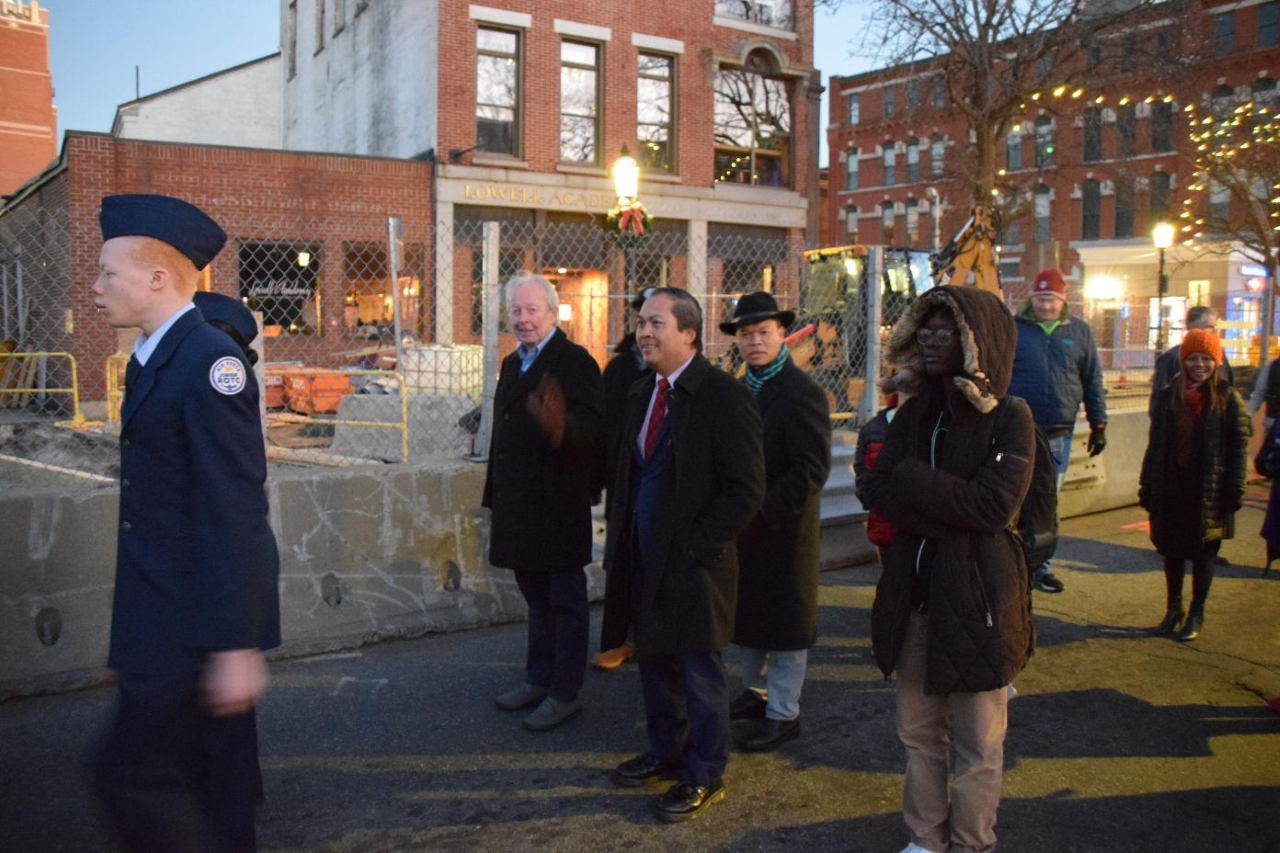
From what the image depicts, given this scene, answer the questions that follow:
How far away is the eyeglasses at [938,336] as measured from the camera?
333cm

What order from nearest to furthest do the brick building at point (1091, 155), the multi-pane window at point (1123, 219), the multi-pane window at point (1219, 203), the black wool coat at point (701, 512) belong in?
the black wool coat at point (701, 512) < the brick building at point (1091, 155) < the multi-pane window at point (1219, 203) < the multi-pane window at point (1123, 219)

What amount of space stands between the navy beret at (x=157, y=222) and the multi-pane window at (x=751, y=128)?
23857 mm

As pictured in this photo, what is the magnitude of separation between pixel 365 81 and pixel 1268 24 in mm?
32953

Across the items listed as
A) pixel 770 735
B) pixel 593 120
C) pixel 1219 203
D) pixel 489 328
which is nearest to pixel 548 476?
pixel 770 735

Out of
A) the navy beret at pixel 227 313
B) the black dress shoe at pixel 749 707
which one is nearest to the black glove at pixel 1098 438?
the black dress shoe at pixel 749 707

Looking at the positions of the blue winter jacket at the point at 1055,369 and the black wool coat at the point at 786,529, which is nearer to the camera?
the black wool coat at the point at 786,529

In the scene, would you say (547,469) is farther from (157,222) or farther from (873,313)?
(873,313)

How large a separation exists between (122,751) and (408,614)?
138 inches

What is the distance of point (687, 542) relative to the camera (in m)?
3.87

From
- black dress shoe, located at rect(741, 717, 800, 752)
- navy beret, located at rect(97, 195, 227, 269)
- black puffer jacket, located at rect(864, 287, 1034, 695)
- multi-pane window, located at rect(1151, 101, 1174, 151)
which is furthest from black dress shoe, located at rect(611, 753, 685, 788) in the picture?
multi-pane window, located at rect(1151, 101, 1174, 151)

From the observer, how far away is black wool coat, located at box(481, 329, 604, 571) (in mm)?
4742

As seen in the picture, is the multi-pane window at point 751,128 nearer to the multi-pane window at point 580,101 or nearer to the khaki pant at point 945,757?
the multi-pane window at point 580,101

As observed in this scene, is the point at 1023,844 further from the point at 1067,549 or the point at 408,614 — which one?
the point at 1067,549

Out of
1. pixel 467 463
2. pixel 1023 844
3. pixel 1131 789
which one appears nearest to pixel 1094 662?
pixel 1131 789
